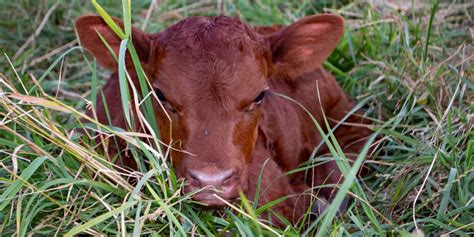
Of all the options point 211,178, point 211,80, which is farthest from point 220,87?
point 211,178

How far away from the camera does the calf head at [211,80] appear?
4117 mm

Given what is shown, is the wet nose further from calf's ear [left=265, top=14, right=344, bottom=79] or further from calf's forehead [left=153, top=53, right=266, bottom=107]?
calf's ear [left=265, top=14, right=344, bottom=79]

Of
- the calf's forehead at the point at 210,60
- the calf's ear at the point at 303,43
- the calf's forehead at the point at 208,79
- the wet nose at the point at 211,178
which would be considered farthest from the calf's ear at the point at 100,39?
the wet nose at the point at 211,178

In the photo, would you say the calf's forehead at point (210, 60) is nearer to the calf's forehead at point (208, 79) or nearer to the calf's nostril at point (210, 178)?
the calf's forehead at point (208, 79)

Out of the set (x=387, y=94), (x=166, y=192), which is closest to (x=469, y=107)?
(x=387, y=94)

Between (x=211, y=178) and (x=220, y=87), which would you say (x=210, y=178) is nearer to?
(x=211, y=178)

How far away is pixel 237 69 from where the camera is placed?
4426mm

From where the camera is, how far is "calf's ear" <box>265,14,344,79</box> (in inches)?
194

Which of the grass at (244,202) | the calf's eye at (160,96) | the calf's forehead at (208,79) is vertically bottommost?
the grass at (244,202)

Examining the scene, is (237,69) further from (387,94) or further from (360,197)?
(387,94)

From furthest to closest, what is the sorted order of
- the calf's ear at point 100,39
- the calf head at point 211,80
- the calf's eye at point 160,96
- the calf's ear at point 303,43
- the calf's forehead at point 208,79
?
the calf's ear at point 303,43, the calf's ear at point 100,39, the calf's eye at point 160,96, the calf's forehead at point 208,79, the calf head at point 211,80

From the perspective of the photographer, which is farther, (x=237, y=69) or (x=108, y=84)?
(x=108, y=84)

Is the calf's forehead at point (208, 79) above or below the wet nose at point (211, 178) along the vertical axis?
above

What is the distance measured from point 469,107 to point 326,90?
50.0 inches
